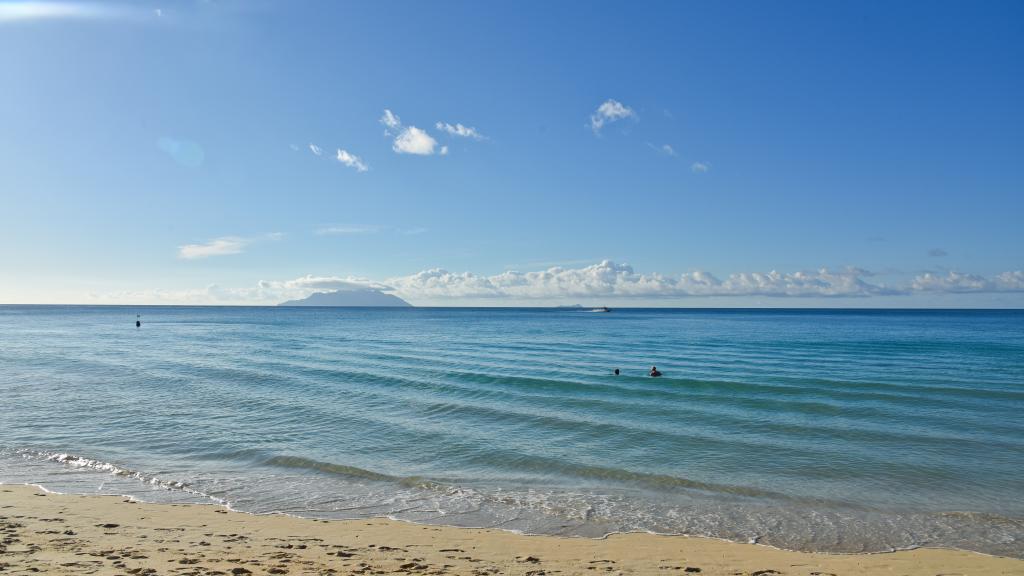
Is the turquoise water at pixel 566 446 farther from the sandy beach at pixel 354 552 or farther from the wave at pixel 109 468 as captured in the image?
the sandy beach at pixel 354 552

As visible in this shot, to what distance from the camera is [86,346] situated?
5784 centimetres

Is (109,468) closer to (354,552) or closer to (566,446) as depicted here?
(354,552)

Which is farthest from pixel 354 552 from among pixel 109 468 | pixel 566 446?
pixel 109 468

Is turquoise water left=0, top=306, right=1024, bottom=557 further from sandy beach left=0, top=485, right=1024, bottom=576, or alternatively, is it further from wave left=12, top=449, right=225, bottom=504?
sandy beach left=0, top=485, right=1024, bottom=576

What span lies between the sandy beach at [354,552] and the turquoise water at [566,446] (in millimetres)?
801

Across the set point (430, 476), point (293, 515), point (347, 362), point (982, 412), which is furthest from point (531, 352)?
point (293, 515)

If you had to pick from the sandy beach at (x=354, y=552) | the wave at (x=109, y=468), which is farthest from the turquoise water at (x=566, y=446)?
the sandy beach at (x=354, y=552)

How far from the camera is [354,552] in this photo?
1023 cm

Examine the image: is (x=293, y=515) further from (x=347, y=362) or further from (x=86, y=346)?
(x=86, y=346)

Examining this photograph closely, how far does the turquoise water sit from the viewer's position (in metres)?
13.2

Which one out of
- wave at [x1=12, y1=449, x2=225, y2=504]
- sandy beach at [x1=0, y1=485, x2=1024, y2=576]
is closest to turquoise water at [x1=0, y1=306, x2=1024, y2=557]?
wave at [x1=12, y1=449, x2=225, y2=504]

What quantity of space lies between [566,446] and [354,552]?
964cm

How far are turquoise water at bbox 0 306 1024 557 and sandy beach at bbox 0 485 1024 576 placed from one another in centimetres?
80

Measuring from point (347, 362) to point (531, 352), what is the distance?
1561cm
